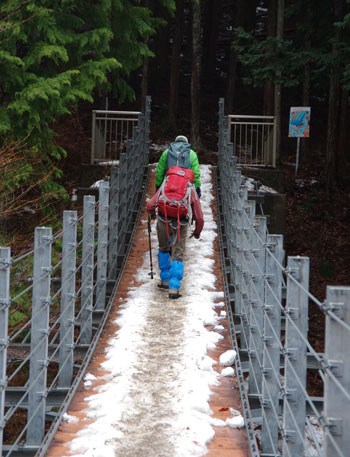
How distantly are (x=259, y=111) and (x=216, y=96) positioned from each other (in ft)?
11.4

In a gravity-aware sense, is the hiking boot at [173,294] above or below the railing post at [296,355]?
below

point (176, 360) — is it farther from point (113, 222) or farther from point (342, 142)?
point (342, 142)

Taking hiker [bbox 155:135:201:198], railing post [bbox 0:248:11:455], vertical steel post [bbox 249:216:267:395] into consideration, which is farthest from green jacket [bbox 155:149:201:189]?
railing post [bbox 0:248:11:455]

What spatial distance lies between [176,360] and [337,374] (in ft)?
10.6

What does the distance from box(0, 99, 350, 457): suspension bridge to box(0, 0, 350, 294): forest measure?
3.56 metres

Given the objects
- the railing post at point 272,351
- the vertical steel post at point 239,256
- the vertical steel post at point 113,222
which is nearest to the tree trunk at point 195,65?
the vertical steel post at point 113,222

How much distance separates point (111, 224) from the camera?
8.85 m

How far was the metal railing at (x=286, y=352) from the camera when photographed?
292 cm

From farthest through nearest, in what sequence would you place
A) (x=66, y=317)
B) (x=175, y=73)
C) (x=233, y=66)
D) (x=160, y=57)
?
(x=160, y=57) → (x=233, y=66) → (x=175, y=73) → (x=66, y=317)

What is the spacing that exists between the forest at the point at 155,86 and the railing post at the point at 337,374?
7526 millimetres

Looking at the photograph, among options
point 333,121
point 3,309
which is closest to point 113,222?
point 3,309

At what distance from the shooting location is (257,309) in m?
5.90

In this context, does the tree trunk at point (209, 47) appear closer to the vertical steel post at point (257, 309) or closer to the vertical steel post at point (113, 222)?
the vertical steel post at point (113, 222)

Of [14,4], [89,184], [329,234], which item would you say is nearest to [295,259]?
[14,4]
